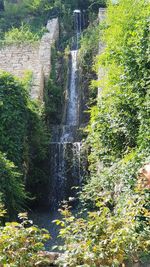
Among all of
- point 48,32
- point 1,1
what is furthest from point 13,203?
point 1,1

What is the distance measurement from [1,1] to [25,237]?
70.5 feet

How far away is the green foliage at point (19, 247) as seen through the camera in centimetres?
336

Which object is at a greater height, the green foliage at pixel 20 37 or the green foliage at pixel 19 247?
the green foliage at pixel 20 37

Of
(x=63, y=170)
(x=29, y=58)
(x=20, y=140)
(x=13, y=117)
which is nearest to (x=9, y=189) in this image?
(x=20, y=140)

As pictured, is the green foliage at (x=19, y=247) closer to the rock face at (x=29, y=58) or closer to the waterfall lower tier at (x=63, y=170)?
the waterfall lower tier at (x=63, y=170)

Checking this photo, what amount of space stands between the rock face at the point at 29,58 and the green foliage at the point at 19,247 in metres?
10.8

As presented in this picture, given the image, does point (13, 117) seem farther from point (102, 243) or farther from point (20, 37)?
point (20, 37)

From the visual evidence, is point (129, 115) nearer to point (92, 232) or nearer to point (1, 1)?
point (92, 232)

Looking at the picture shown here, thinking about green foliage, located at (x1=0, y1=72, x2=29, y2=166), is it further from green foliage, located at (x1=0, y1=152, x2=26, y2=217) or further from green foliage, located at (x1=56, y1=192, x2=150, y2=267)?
green foliage, located at (x1=56, y1=192, x2=150, y2=267)

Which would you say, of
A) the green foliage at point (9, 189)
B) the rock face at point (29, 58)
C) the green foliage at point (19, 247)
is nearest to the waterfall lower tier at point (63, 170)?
the rock face at point (29, 58)

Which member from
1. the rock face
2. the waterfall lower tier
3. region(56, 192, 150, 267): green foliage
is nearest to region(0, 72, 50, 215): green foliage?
the waterfall lower tier

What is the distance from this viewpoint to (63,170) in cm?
1207

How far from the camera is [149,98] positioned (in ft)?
22.9

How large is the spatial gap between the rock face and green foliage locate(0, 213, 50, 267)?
10788 mm
